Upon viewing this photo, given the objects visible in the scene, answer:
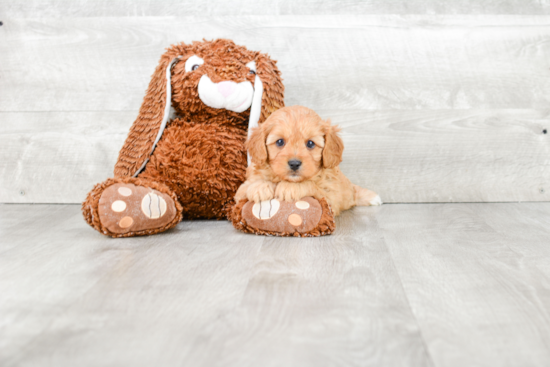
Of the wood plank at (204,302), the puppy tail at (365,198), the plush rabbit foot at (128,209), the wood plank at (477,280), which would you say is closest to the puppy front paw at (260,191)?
the wood plank at (204,302)

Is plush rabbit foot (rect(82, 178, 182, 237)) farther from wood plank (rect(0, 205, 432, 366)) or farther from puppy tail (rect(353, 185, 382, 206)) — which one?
puppy tail (rect(353, 185, 382, 206))

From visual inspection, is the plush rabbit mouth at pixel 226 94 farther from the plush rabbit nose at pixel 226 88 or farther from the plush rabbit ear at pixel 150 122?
the plush rabbit ear at pixel 150 122

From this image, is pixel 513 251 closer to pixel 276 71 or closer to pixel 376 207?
pixel 376 207

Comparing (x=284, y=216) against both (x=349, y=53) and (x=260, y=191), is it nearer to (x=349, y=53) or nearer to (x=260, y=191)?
(x=260, y=191)

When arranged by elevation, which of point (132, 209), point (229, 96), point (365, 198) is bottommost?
point (365, 198)

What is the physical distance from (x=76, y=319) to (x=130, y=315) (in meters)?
0.08

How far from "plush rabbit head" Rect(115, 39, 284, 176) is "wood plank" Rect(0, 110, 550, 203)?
312 millimetres

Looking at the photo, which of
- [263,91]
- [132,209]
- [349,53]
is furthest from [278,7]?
[132,209]

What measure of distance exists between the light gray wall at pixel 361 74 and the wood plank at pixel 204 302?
1.88 ft

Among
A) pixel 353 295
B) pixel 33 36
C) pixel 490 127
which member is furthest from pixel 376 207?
pixel 33 36

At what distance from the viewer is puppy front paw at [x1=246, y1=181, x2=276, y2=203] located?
1248 mm

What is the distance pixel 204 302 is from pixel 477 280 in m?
0.51

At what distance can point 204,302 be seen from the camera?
0.81 metres

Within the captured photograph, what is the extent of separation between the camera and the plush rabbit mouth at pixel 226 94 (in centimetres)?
134
